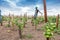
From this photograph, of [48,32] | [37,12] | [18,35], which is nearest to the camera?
[48,32]

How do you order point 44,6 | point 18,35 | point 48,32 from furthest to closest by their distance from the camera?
point 44,6, point 18,35, point 48,32

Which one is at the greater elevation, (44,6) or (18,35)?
(44,6)

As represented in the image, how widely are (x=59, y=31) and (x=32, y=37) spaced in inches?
71.3

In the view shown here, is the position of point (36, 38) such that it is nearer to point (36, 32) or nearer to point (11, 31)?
point (36, 32)

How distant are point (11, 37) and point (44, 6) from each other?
180 inches

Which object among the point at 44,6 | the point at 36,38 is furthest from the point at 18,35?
the point at 44,6

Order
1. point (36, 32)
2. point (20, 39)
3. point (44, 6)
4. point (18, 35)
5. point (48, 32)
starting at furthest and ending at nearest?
point (44, 6), point (36, 32), point (18, 35), point (20, 39), point (48, 32)

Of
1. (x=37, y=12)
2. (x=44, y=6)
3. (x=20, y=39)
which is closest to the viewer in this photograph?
(x=20, y=39)

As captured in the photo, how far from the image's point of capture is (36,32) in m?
→ 10.3

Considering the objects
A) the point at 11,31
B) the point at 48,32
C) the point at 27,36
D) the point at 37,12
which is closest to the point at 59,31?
the point at 27,36

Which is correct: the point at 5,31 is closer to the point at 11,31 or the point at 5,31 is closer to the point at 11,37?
the point at 11,31

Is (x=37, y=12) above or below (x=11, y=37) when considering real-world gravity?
above

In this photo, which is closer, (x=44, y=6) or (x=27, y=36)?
(x=27, y=36)

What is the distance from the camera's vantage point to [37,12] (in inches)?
606
